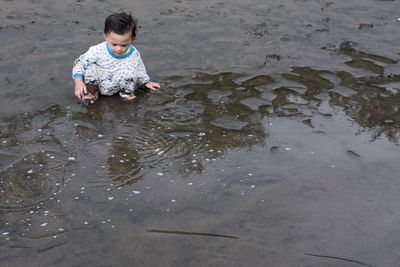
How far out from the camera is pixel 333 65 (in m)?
6.39

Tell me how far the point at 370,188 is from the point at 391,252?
2.51ft

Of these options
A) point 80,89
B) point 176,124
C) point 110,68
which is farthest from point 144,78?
point 176,124

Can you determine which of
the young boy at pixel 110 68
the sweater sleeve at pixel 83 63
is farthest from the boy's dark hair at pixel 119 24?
the sweater sleeve at pixel 83 63

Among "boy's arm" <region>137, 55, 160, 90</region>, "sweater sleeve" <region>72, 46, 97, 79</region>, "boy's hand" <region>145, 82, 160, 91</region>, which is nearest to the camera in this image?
"sweater sleeve" <region>72, 46, 97, 79</region>

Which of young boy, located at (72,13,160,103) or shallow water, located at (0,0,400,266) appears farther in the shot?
young boy, located at (72,13,160,103)

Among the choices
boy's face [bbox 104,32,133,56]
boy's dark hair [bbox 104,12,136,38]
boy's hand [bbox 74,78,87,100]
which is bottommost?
boy's hand [bbox 74,78,87,100]

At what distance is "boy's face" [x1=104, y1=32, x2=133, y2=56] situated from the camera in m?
4.98

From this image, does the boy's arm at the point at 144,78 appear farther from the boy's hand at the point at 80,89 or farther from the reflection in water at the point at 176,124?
the boy's hand at the point at 80,89

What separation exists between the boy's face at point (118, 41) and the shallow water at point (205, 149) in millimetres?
563

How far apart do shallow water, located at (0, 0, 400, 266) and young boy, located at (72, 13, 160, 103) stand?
0.48 feet

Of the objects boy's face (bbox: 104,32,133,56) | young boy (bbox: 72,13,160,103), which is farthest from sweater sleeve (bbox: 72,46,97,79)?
boy's face (bbox: 104,32,133,56)

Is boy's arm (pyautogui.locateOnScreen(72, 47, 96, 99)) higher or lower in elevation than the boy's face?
lower

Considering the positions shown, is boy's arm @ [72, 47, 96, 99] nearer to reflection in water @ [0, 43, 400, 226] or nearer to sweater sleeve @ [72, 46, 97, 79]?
sweater sleeve @ [72, 46, 97, 79]

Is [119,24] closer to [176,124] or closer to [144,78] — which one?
[144,78]
